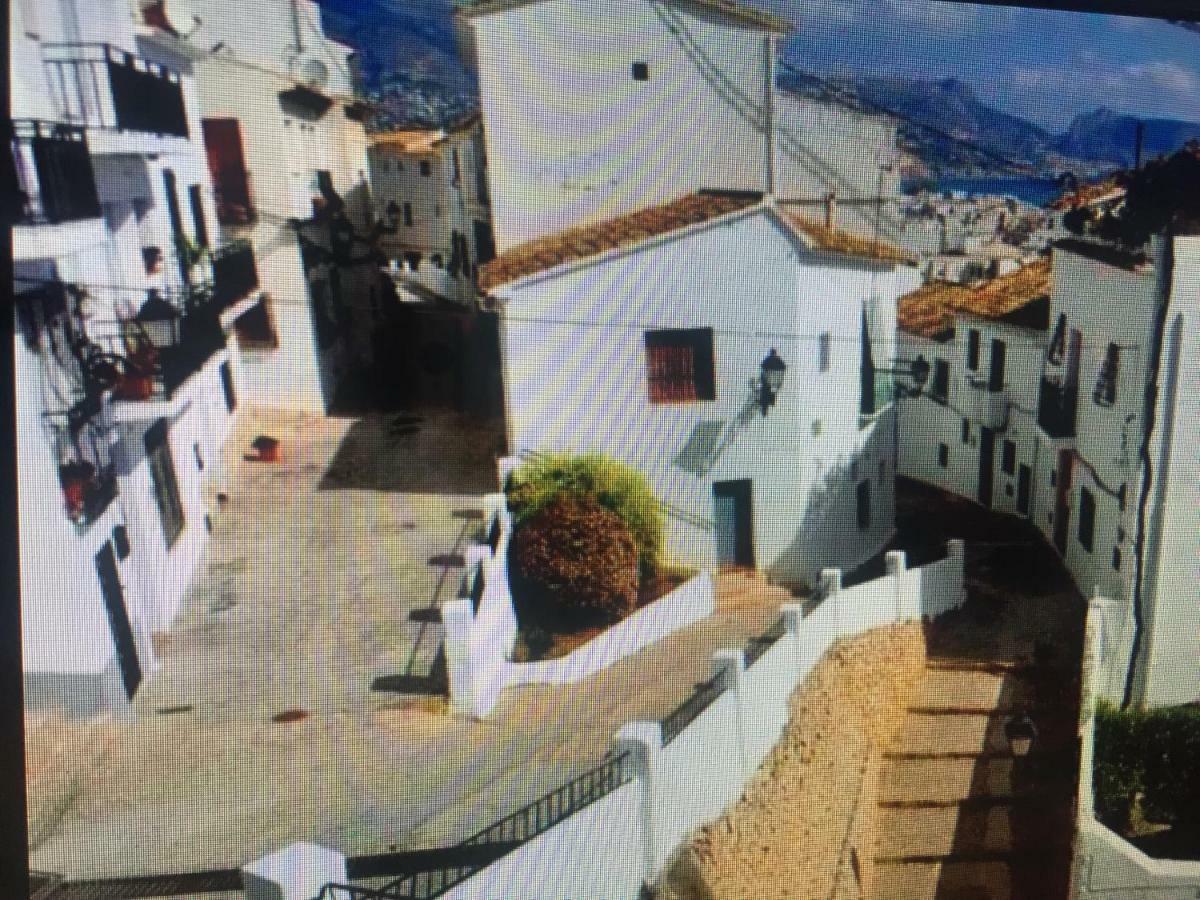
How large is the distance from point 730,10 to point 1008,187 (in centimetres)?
59

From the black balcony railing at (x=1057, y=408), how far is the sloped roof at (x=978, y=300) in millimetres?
149

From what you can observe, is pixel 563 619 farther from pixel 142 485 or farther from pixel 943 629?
pixel 142 485

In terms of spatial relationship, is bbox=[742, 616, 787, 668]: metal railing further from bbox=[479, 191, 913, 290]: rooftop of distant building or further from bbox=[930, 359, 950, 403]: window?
bbox=[479, 191, 913, 290]: rooftop of distant building

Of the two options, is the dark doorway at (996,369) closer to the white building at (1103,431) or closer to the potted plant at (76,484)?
the white building at (1103,431)

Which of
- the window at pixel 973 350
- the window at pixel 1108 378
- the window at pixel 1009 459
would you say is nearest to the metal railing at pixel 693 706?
the window at pixel 1009 459

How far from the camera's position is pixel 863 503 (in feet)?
6.10

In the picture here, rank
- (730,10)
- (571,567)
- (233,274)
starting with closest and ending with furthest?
(730,10) → (233,274) → (571,567)

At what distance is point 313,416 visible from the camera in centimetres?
189

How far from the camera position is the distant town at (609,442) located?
1.46 meters

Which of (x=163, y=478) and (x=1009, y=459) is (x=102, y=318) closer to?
(x=163, y=478)

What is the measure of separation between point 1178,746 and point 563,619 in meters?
1.28

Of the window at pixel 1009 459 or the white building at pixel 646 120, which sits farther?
the window at pixel 1009 459

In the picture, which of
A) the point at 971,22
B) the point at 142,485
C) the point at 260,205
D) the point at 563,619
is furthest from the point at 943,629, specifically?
the point at 142,485

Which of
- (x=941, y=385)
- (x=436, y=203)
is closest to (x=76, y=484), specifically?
(x=436, y=203)
